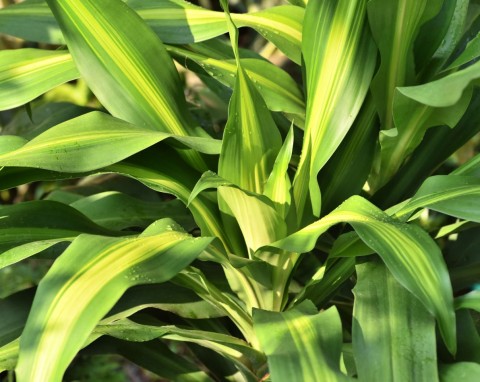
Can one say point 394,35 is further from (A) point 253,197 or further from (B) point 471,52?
(A) point 253,197

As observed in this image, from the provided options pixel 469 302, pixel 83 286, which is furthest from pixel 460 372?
pixel 83 286

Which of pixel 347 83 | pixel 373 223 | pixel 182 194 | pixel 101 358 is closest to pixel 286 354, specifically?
pixel 373 223

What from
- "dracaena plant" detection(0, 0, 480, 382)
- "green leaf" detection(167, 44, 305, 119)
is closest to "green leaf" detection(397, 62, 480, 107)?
"dracaena plant" detection(0, 0, 480, 382)

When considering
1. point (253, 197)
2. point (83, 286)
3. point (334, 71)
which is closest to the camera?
point (83, 286)

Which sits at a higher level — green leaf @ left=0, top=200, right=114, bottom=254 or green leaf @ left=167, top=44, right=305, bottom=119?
green leaf @ left=167, top=44, right=305, bottom=119

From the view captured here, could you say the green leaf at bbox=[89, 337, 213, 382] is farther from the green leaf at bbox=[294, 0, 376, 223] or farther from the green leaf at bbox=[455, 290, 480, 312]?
the green leaf at bbox=[455, 290, 480, 312]

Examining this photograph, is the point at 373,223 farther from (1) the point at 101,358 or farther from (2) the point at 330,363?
(1) the point at 101,358

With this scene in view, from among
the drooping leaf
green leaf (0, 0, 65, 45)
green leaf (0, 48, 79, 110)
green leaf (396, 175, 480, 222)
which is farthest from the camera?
green leaf (0, 0, 65, 45)

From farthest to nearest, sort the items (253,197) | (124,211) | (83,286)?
Answer: 1. (124,211)
2. (253,197)
3. (83,286)
